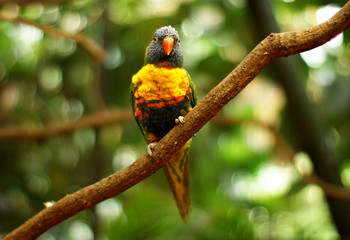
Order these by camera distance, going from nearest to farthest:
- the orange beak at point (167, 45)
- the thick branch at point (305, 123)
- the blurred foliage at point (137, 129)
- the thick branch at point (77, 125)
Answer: the orange beak at point (167, 45), the thick branch at point (305, 123), the thick branch at point (77, 125), the blurred foliage at point (137, 129)

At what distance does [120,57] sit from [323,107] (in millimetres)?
1873

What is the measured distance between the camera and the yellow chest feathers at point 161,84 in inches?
75.7

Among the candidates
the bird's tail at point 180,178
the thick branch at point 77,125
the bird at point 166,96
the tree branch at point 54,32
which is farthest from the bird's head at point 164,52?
the thick branch at point 77,125

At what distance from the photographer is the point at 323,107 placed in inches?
126

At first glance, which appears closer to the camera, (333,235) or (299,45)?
(299,45)

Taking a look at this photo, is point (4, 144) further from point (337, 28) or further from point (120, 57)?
point (337, 28)

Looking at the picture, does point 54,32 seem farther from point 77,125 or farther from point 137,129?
point 137,129

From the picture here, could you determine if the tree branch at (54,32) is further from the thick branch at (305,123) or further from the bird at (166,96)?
the thick branch at (305,123)

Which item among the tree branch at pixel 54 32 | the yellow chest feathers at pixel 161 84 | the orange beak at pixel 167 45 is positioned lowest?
the yellow chest feathers at pixel 161 84

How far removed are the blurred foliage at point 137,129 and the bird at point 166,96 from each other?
34.0 inches

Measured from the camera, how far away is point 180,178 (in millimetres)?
2082

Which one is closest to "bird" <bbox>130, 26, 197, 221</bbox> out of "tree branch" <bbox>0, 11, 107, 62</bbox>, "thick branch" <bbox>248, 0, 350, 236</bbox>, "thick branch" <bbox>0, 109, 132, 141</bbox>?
"tree branch" <bbox>0, 11, 107, 62</bbox>

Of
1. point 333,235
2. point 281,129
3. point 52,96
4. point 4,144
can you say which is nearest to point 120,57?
point 52,96

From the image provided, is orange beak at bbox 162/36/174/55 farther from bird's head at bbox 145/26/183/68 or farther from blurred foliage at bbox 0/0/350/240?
blurred foliage at bbox 0/0/350/240
